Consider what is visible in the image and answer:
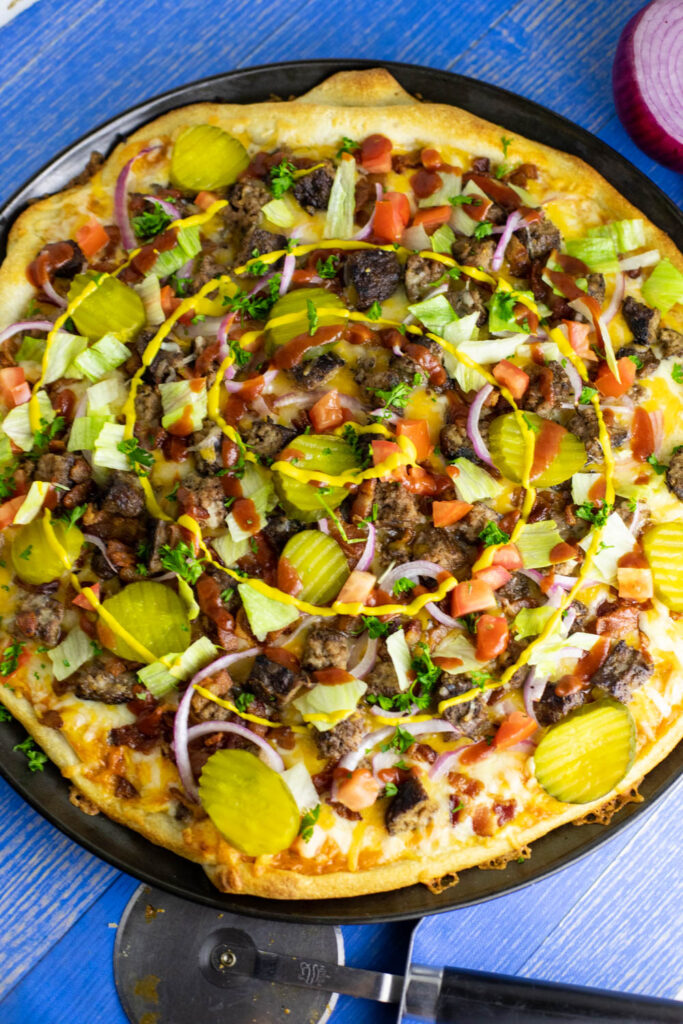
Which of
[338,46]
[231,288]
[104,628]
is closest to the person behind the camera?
[104,628]

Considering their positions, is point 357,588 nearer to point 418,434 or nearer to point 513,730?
point 418,434

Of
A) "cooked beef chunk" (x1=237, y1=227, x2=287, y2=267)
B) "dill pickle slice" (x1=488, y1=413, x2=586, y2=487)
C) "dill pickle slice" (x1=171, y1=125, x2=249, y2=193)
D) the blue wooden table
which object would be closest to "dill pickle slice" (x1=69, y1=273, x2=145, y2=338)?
"cooked beef chunk" (x1=237, y1=227, x2=287, y2=267)

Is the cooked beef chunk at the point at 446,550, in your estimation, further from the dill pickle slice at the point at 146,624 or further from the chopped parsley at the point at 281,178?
the chopped parsley at the point at 281,178

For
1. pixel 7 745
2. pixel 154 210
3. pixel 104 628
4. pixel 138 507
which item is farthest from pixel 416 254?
pixel 7 745

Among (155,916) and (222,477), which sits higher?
(222,477)

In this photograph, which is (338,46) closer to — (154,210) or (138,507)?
(154,210)

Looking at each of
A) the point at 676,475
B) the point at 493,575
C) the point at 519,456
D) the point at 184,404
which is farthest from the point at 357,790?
the point at 676,475

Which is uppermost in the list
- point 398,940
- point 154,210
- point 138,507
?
Answer: point 154,210
